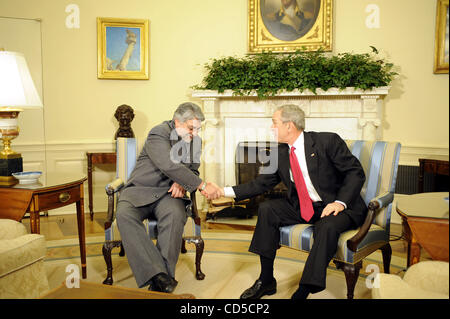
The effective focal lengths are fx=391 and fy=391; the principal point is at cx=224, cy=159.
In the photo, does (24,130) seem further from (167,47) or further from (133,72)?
(167,47)

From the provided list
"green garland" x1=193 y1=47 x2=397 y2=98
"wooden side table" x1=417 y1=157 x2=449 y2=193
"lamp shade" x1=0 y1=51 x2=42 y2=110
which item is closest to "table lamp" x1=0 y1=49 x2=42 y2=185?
"lamp shade" x1=0 y1=51 x2=42 y2=110

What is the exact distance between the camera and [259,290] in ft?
8.98

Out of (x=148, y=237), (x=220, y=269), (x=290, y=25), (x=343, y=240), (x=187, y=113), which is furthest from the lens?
(x=290, y=25)

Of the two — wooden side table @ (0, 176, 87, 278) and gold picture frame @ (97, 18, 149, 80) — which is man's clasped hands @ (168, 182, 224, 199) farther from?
gold picture frame @ (97, 18, 149, 80)

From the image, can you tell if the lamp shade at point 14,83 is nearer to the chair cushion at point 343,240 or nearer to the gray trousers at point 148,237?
the gray trousers at point 148,237

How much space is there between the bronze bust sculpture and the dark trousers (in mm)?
2653

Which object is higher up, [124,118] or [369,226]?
[124,118]

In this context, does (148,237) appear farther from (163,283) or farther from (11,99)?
(11,99)

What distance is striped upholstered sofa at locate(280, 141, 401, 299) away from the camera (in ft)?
8.23

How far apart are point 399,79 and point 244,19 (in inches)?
84.8

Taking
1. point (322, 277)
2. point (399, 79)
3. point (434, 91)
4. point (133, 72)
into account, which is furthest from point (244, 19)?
point (322, 277)

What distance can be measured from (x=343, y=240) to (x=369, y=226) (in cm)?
19

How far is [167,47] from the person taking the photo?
5367 mm

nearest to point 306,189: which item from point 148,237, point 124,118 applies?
point 148,237
